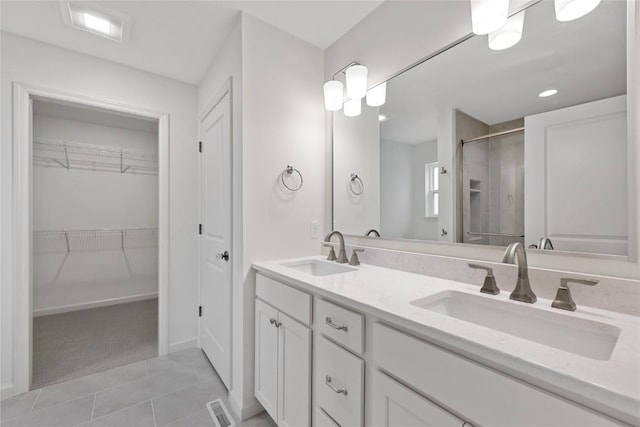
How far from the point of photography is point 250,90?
1.77 m

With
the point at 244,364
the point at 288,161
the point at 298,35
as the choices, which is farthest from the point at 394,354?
the point at 298,35

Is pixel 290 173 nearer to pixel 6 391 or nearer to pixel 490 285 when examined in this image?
pixel 490 285

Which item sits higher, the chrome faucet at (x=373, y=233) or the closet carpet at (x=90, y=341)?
the chrome faucet at (x=373, y=233)

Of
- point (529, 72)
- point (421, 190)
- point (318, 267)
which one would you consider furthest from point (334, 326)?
point (529, 72)

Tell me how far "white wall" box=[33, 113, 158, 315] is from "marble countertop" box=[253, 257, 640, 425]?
3.69 meters

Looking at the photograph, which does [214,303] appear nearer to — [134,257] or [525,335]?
[525,335]

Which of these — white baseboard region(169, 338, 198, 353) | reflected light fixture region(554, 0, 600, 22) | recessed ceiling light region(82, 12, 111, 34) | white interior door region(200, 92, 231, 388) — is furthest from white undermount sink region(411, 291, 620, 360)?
recessed ceiling light region(82, 12, 111, 34)

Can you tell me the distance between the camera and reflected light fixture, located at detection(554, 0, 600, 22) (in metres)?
0.98

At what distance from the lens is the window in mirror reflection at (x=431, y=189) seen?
150 cm

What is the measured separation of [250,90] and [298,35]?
0.60m

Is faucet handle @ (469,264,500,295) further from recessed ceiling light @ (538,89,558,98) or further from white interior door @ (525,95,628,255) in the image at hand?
recessed ceiling light @ (538,89,558,98)

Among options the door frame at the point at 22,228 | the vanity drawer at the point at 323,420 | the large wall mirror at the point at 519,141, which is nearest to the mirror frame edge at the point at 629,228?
the large wall mirror at the point at 519,141

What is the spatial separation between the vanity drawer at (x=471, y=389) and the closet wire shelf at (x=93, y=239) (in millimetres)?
4072

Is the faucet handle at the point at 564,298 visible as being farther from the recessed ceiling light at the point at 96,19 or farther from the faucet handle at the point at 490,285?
the recessed ceiling light at the point at 96,19
